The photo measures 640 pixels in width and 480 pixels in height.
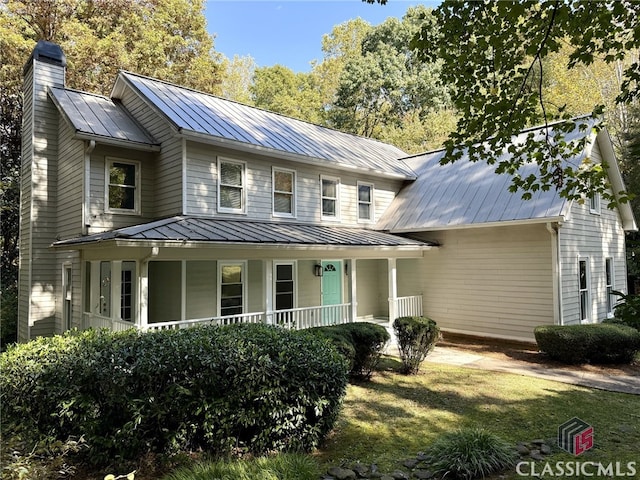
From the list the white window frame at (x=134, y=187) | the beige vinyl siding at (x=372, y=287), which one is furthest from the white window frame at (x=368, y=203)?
the white window frame at (x=134, y=187)

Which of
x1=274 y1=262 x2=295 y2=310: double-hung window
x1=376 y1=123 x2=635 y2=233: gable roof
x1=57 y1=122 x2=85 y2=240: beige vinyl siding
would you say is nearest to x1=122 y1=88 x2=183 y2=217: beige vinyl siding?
x1=57 y1=122 x2=85 y2=240: beige vinyl siding

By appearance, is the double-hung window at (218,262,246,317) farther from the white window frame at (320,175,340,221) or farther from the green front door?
the white window frame at (320,175,340,221)

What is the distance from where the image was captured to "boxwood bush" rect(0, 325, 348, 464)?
4.44 m

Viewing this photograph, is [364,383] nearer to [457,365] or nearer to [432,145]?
[457,365]

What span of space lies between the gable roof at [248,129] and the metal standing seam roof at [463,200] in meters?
1.07

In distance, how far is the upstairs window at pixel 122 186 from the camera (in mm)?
10969

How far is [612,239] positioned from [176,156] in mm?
15302

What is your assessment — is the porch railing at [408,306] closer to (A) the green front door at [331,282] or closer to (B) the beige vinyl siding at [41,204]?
(A) the green front door at [331,282]

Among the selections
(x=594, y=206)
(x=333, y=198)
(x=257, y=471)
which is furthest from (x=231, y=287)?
(x=594, y=206)

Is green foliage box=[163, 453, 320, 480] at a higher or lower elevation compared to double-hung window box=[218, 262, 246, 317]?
lower

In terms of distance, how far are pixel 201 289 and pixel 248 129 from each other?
5.10m

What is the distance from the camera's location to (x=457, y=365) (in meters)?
9.70

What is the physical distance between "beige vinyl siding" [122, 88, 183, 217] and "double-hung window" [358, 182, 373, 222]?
6.78 m

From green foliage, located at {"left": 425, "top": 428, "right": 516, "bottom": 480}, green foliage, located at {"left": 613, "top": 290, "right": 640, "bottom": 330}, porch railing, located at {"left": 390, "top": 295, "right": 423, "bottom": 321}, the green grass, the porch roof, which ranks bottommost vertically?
the green grass
